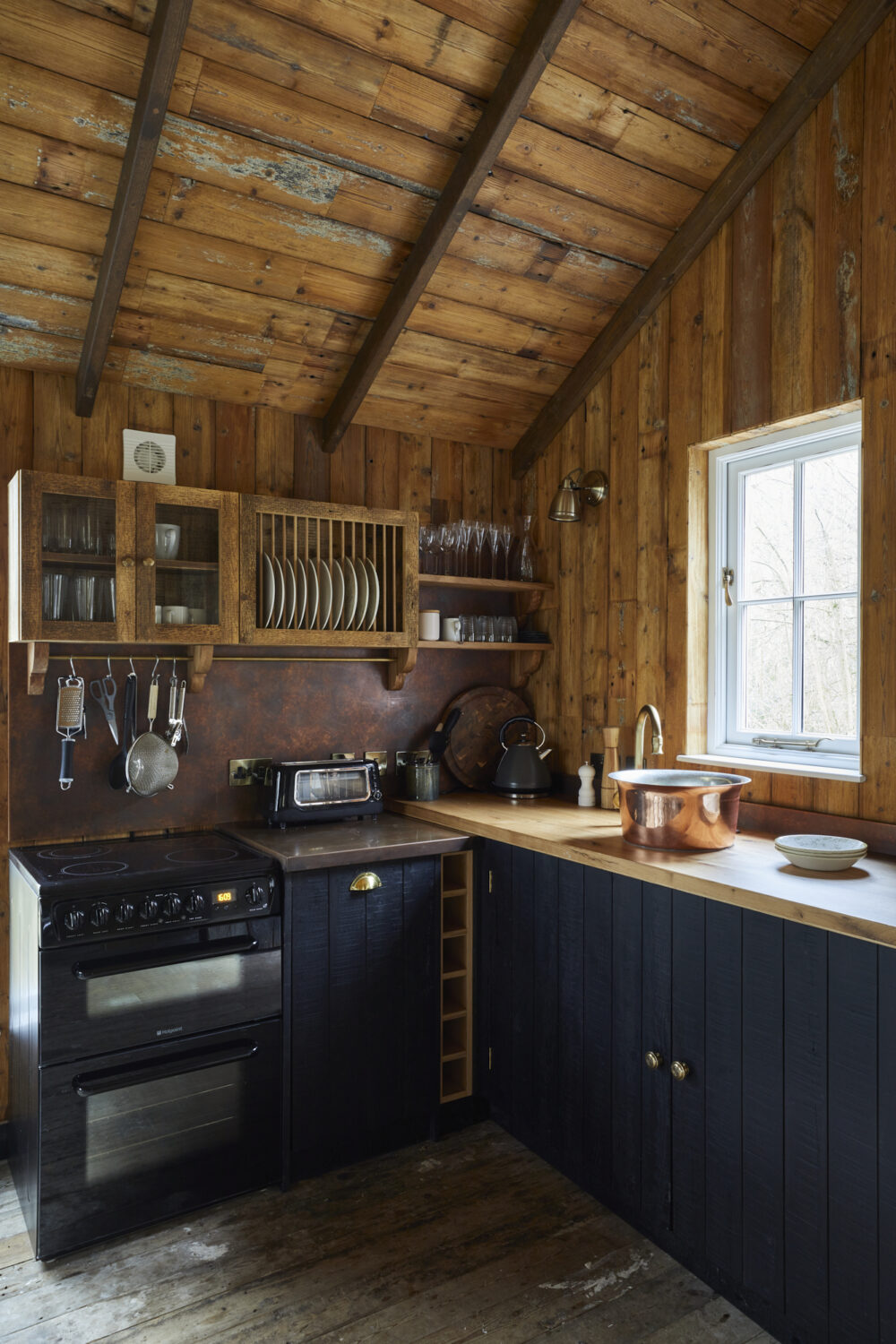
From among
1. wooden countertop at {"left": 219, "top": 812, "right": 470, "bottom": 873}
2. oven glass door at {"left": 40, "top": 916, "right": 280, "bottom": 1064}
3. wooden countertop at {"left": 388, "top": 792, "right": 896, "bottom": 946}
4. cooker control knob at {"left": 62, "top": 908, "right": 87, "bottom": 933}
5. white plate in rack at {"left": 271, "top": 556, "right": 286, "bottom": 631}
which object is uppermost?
white plate in rack at {"left": 271, "top": 556, "right": 286, "bottom": 631}

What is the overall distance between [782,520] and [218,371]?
5.89 ft

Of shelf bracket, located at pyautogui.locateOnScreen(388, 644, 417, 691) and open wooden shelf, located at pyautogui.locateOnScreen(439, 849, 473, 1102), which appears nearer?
open wooden shelf, located at pyautogui.locateOnScreen(439, 849, 473, 1102)

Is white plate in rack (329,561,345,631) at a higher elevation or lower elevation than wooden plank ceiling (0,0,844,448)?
lower

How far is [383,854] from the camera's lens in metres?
2.47

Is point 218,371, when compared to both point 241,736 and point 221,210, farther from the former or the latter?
point 241,736

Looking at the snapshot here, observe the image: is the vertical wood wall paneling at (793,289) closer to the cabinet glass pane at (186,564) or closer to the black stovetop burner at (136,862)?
the black stovetop burner at (136,862)

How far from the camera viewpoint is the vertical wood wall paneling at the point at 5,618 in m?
2.50

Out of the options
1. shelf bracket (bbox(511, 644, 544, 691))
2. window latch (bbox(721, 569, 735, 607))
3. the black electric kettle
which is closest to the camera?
window latch (bbox(721, 569, 735, 607))

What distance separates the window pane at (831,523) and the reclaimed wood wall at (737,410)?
0.19m

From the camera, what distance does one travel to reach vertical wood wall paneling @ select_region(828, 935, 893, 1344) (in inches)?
62.8

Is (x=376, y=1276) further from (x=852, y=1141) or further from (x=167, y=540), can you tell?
(x=167, y=540)

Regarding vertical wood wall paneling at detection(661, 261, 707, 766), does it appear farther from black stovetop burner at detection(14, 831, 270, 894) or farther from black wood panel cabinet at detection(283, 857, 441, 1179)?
black stovetop burner at detection(14, 831, 270, 894)

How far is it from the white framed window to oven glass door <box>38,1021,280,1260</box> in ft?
5.51

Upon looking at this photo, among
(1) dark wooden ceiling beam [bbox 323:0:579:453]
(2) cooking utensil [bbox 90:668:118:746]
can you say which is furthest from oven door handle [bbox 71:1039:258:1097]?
(1) dark wooden ceiling beam [bbox 323:0:579:453]
